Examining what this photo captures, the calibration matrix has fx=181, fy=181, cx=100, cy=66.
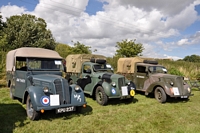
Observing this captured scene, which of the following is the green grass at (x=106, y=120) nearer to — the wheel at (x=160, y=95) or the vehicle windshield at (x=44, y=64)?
the wheel at (x=160, y=95)

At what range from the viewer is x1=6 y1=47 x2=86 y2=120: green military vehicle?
15.7ft

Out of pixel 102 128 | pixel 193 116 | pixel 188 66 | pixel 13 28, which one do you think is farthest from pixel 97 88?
pixel 13 28

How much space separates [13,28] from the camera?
24984 mm

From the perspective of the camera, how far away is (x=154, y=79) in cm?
856

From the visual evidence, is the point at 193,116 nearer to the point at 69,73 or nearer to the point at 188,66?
the point at 69,73

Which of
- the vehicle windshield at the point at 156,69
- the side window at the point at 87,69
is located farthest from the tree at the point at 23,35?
the vehicle windshield at the point at 156,69

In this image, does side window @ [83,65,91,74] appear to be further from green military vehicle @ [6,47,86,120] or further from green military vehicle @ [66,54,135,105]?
green military vehicle @ [6,47,86,120]

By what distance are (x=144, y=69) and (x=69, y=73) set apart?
13.2ft

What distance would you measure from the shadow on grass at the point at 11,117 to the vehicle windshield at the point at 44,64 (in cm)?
143

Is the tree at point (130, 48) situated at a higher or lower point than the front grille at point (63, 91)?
higher

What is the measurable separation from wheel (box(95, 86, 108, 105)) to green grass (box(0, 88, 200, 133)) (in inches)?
9.7

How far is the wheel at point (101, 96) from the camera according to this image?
6.80 m

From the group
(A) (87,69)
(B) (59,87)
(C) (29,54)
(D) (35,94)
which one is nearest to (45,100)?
(D) (35,94)

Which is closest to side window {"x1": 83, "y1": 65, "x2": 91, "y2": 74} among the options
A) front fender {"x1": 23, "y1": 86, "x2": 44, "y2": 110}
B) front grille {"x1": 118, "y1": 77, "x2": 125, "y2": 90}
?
front grille {"x1": 118, "y1": 77, "x2": 125, "y2": 90}
